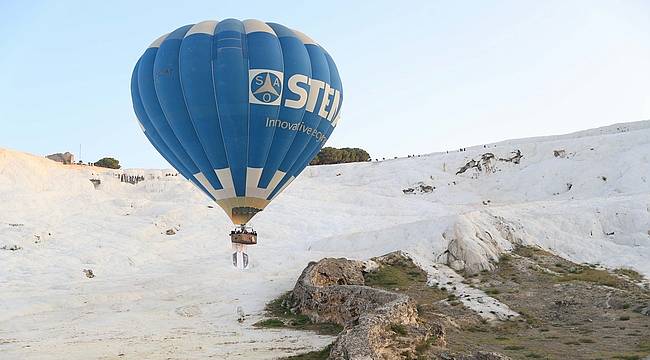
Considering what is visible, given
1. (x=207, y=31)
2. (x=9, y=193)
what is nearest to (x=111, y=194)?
(x=9, y=193)

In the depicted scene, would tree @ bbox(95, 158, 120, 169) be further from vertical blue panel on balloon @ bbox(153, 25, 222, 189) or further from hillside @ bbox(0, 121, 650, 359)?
vertical blue panel on balloon @ bbox(153, 25, 222, 189)

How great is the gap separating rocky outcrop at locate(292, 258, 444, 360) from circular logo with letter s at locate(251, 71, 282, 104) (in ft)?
31.2

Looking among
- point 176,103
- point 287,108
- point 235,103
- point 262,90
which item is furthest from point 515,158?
point 176,103

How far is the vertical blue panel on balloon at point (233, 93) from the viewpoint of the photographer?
24.7 meters

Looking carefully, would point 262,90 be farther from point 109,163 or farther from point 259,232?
point 109,163

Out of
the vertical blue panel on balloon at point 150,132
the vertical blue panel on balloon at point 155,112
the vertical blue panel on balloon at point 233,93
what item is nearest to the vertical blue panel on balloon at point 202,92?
the vertical blue panel on balloon at point 233,93

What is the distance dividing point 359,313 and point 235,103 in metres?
10.5

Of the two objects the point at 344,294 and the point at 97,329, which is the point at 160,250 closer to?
the point at 97,329

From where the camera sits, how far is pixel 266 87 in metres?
24.9

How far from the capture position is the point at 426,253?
1474 inches

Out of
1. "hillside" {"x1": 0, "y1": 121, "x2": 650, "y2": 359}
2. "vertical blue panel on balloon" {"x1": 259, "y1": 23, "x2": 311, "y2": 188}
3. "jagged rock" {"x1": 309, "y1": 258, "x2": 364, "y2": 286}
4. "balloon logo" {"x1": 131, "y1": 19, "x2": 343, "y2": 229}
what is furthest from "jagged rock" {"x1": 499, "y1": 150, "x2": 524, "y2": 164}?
"vertical blue panel on balloon" {"x1": 259, "y1": 23, "x2": 311, "y2": 188}

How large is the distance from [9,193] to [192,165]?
56829 millimetres

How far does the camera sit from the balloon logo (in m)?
24.8

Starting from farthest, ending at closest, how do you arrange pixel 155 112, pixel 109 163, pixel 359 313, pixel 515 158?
pixel 109 163
pixel 515 158
pixel 155 112
pixel 359 313
